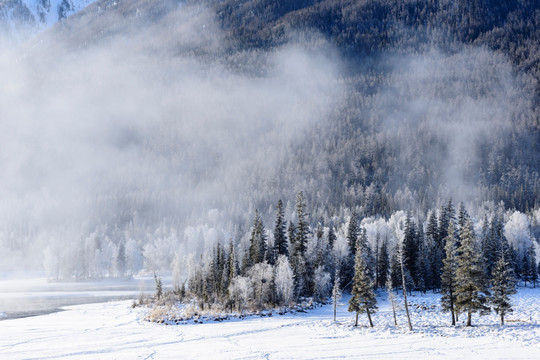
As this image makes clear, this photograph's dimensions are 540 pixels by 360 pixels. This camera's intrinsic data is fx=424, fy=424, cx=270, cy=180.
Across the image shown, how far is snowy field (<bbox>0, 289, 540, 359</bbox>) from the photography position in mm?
36469

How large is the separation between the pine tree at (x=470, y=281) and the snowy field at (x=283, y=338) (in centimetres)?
222

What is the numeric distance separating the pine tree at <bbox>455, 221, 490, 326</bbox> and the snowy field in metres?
2.22

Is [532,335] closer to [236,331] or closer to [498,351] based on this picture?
[498,351]

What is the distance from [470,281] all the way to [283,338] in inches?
845

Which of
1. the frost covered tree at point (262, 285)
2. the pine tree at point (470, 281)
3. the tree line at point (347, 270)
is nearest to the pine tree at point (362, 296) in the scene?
the tree line at point (347, 270)

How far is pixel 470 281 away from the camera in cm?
4669

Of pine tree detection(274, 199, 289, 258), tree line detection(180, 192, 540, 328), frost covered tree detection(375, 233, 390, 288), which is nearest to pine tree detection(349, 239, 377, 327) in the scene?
tree line detection(180, 192, 540, 328)

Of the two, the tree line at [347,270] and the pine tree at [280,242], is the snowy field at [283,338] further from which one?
the pine tree at [280,242]

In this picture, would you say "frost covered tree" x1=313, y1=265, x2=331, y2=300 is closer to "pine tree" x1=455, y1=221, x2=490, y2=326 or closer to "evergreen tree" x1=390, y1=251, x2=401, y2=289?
"evergreen tree" x1=390, y1=251, x2=401, y2=289

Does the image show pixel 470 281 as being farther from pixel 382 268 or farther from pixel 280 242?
pixel 382 268

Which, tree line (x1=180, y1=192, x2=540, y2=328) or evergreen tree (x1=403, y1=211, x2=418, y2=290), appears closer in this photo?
tree line (x1=180, y1=192, x2=540, y2=328)

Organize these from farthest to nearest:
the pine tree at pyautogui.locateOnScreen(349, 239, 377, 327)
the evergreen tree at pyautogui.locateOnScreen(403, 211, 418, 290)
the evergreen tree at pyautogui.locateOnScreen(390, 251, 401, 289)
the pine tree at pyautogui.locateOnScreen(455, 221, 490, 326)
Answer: the evergreen tree at pyautogui.locateOnScreen(403, 211, 418, 290) < the evergreen tree at pyautogui.locateOnScreen(390, 251, 401, 289) < the pine tree at pyautogui.locateOnScreen(349, 239, 377, 327) < the pine tree at pyautogui.locateOnScreen(455, 221, 490, 326)

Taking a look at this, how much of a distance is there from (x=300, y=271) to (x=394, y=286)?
26840 mm

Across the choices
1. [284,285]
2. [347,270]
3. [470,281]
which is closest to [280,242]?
[284,285]
